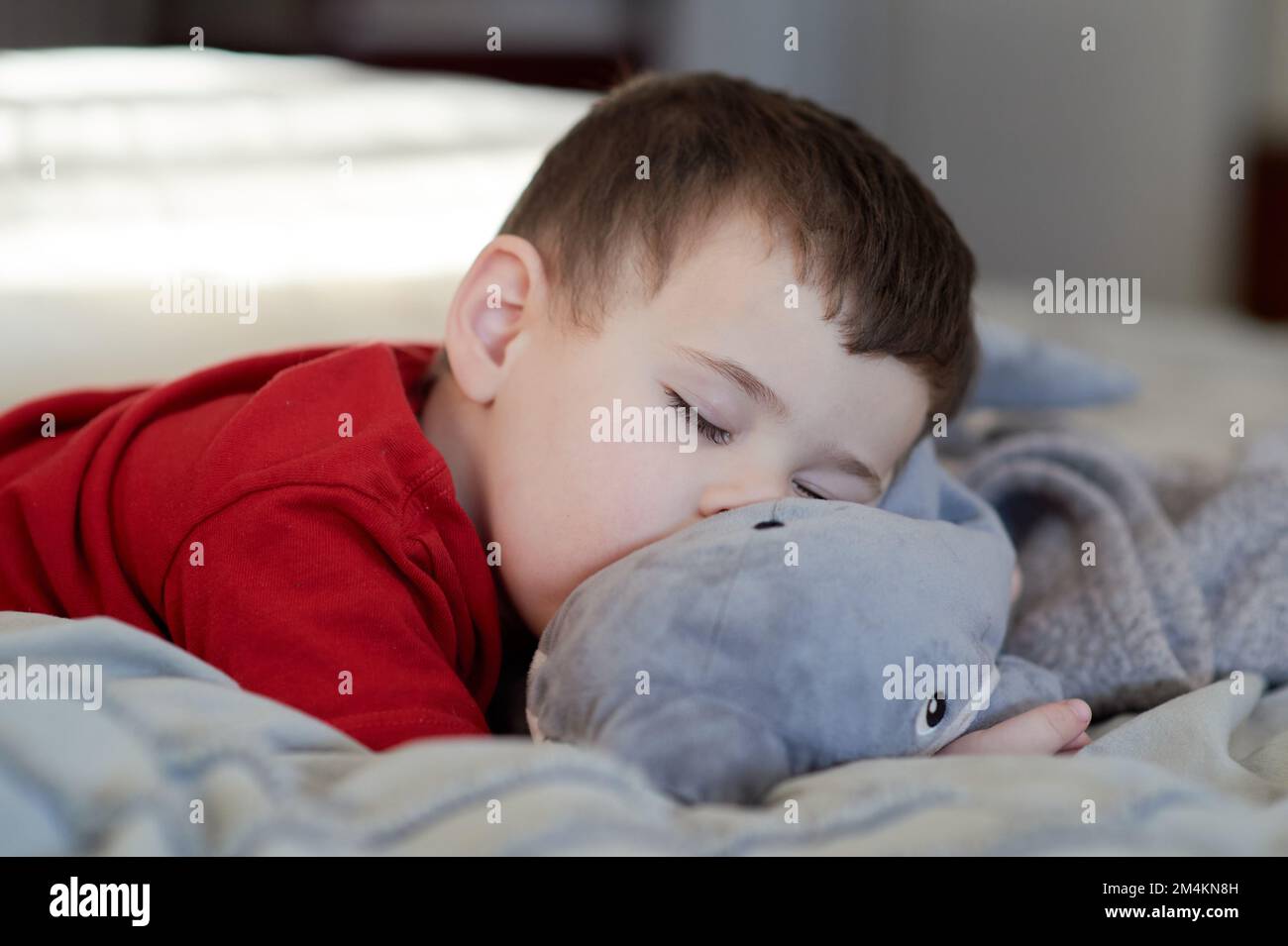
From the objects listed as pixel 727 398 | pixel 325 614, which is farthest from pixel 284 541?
pixel 727 398

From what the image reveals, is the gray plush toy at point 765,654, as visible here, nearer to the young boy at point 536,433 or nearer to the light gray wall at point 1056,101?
the young boy at point 536,433

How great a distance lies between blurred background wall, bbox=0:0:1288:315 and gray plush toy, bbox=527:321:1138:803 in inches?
114

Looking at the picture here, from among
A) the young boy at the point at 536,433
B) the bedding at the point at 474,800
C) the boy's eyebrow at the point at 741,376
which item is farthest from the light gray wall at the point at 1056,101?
the bedding at the point at 474,800

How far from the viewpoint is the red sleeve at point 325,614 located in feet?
2.54

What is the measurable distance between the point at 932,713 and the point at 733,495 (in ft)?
0.69

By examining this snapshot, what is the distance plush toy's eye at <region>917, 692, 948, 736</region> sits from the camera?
2.41 feet

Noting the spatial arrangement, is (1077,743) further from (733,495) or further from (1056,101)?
(1056,101)

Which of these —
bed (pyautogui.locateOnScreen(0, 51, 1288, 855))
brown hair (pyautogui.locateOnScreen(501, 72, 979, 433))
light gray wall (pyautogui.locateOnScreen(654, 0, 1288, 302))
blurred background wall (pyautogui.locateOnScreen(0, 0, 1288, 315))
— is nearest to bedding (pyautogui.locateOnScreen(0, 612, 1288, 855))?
bed (pyautogui.locateOnScreen(0, 51, 1288, 855))

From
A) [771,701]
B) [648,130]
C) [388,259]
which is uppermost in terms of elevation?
[648,130]

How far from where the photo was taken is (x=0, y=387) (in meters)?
1.29

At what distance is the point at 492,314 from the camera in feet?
3.46

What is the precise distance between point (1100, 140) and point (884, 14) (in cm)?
83
